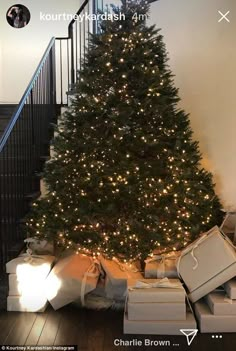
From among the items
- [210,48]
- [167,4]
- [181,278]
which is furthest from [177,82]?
[181,278]

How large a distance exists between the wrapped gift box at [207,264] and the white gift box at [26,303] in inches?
41.5

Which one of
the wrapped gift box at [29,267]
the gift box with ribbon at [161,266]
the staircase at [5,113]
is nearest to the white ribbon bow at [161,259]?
the gift box with ribbon at [161,266]

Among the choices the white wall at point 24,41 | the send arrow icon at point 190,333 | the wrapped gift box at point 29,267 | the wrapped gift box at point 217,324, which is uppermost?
the white wall at point 24,41

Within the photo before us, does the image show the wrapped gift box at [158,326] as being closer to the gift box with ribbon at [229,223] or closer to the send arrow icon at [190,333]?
the send arrow icon at [190,333]

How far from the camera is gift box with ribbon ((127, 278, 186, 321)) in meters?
2.64

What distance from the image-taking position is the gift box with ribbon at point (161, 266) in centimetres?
305

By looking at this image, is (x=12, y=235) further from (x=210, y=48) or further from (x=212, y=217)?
(x=210, y=48)

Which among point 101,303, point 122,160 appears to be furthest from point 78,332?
point 122,160

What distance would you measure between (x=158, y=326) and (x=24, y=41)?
17.6 ft

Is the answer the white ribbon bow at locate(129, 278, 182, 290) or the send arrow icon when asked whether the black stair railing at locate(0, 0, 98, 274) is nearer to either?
the white ribbon bow at locate(129, 278, 182, 290)

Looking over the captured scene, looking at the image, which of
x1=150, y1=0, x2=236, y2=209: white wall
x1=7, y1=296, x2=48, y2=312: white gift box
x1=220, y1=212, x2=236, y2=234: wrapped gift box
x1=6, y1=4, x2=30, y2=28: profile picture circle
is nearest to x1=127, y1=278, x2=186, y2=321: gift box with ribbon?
x1=7, y1=296, x2=48, y2=312: white gift box

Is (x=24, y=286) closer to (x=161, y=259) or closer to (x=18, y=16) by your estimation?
(x=161, y=259)

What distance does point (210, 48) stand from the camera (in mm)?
4020

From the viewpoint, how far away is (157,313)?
2652 mm
